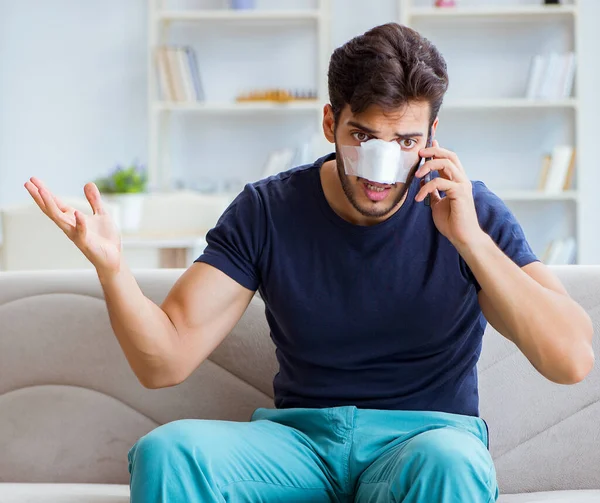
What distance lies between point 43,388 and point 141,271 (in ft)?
0.97

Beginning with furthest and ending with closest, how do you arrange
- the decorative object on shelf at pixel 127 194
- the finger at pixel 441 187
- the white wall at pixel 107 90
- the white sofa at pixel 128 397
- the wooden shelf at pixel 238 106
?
the white wall at pixel 107 90 → the wooden shelf at pixel 238 106 → the decorative object on shelf at pixel 127 194 → the white sofa at pixel 128 397 → the finger at pixel 441 187

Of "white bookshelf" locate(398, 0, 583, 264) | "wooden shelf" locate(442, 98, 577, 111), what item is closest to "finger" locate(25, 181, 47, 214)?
"wooden shelf" locate(442, 98, 577, 111)

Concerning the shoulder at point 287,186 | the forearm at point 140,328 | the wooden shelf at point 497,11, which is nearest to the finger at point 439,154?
the shoulder at point 287,186

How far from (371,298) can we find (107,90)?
4.02m

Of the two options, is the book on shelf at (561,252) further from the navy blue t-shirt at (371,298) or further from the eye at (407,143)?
the eye at (407,143)

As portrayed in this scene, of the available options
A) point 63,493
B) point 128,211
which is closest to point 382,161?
point 63,493

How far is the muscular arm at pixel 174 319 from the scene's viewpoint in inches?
56.0

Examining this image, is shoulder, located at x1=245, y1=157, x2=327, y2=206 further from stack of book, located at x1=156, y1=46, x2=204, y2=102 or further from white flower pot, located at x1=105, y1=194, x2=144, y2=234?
stack of book, located at x1=156, y1=46, x2=204, y2=102

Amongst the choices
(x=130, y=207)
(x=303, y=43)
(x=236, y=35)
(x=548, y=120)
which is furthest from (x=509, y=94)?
(x=130, y=207)

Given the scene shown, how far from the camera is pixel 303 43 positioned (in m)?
5.21

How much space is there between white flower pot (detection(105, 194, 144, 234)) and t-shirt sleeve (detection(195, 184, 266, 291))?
84.6 inches

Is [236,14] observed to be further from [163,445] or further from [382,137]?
[163,445]

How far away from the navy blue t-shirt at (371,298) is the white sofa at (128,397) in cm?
19

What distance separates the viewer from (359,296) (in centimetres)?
155
